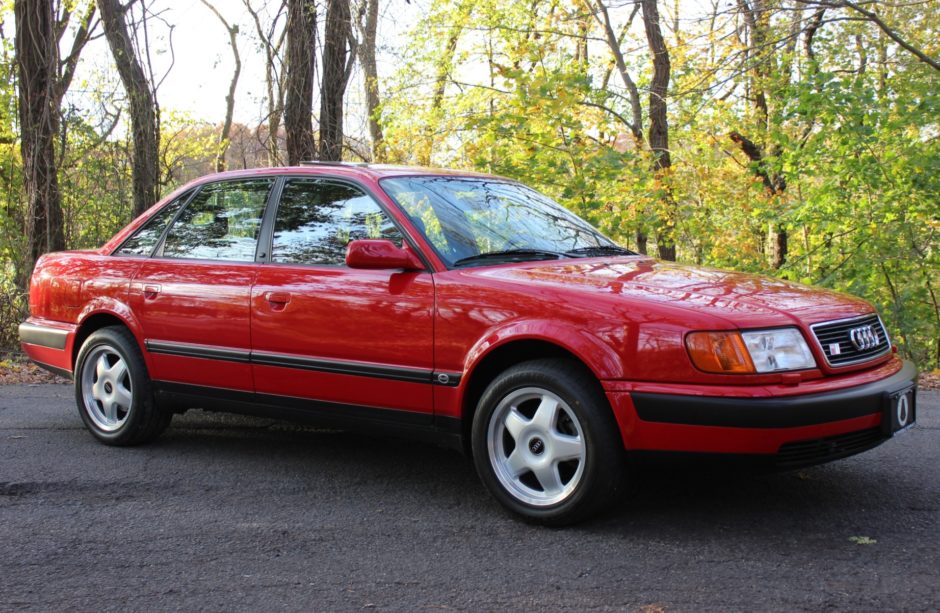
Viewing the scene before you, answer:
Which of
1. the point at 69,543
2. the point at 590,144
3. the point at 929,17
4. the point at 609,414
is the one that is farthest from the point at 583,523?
the point at 929,17

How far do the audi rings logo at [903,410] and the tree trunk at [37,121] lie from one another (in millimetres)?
9453

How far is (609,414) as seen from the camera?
3.49 m

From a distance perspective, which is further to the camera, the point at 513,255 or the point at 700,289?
the point at 513,255

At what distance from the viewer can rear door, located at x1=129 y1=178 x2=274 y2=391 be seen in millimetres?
4660

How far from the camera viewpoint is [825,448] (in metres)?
3.35

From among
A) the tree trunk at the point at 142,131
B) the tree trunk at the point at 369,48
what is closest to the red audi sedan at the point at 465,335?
the tree trunk at the point at 142,131

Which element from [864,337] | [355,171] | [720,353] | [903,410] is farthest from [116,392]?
[903,410]

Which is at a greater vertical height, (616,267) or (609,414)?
(616,267)

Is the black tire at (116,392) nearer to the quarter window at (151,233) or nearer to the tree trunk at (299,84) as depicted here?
the quarter window at (151,233)

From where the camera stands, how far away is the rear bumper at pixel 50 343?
5.55 metres

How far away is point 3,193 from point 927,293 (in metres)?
13.7

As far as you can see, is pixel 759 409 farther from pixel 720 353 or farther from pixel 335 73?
pixel 335 73

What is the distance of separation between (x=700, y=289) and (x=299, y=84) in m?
7.55

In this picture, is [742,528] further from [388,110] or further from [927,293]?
[388,110]
